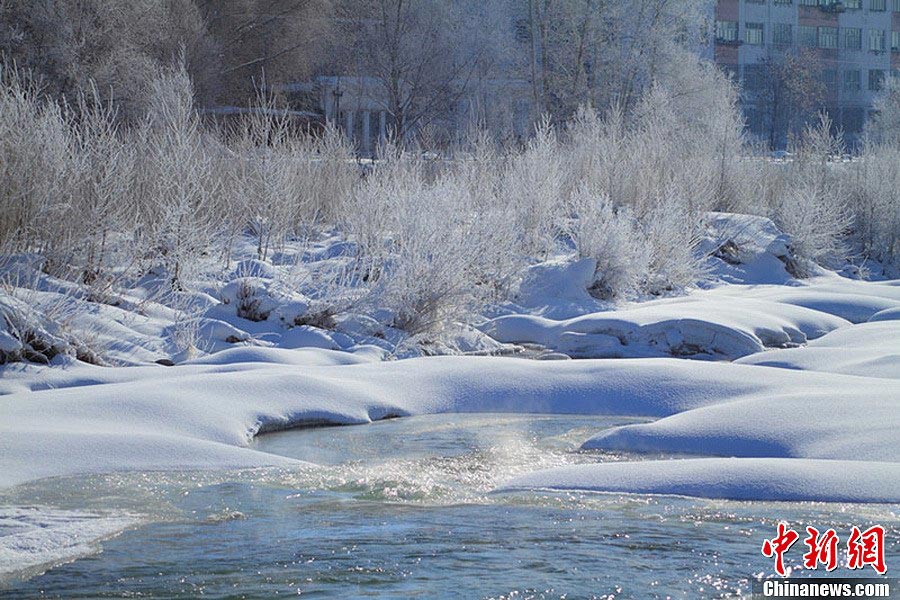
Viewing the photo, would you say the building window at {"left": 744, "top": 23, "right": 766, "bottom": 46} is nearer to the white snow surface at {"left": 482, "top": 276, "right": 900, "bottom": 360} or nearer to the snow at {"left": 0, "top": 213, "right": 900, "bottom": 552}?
the white snow surface at {"left": 482, "top": 276, "right": 900, "bottom": 360}

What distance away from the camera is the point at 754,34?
68.7m

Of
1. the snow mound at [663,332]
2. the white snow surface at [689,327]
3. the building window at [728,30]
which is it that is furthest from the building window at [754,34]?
Answer: the snow mound at [663,332]

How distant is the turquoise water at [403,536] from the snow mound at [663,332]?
5.74 metres

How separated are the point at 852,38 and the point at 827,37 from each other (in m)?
2.01

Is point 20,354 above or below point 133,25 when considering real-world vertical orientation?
below

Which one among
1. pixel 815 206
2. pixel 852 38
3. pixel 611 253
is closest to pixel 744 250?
pixel 815 206

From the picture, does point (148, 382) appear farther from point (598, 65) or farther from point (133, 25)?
point (598, 65)

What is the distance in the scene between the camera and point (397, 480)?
7070mm

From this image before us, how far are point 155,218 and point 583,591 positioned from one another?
403 inches

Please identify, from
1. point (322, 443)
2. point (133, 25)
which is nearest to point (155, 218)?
point (322, 443)

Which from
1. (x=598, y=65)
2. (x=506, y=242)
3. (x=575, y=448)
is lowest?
(x=575, y=448)

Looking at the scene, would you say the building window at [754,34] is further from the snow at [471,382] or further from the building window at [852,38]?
the snow at [471,382]

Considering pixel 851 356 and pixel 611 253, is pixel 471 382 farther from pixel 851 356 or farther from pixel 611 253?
pixel 611 253

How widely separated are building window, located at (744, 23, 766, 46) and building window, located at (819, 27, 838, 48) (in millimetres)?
4508
